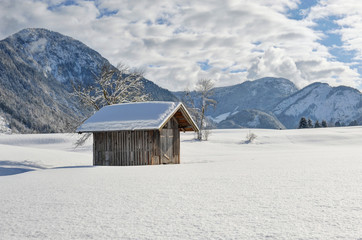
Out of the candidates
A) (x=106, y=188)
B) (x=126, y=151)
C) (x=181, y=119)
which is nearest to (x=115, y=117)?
(x=126, y=151)

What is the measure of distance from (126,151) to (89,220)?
14.9m

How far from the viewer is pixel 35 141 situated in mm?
46344

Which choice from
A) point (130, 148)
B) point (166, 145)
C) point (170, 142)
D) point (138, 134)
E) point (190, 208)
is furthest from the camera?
point (170, 142)

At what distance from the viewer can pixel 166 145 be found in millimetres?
22547

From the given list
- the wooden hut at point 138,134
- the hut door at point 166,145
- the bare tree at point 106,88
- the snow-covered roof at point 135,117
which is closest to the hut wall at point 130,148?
the wooden hut at point 138,134

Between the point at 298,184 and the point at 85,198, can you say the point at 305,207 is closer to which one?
the point at 298,184

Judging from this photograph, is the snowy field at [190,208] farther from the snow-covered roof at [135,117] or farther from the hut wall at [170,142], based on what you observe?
the hut wall at [170,142]

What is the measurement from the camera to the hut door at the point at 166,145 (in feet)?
72.9

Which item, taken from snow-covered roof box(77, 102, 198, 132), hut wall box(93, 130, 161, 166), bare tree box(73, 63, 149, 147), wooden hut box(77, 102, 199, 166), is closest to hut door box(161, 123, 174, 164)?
wooden hut box(77, 102, 199, 166)

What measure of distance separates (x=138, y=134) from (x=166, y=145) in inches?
86.9

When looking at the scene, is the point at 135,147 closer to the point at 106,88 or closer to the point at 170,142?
the point at 170,142

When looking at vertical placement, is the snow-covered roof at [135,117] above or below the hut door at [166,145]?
above

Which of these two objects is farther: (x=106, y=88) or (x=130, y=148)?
(x=106, y=88)

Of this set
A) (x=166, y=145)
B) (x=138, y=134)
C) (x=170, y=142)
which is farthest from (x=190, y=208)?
(x=170, y=142)
